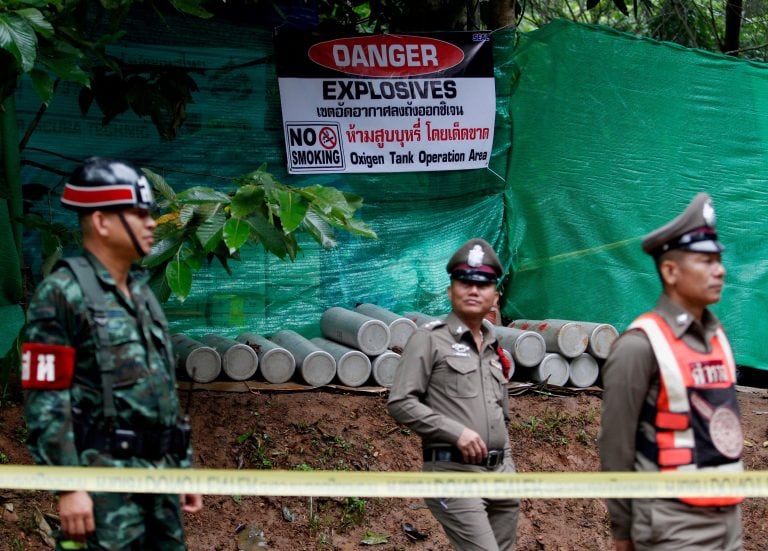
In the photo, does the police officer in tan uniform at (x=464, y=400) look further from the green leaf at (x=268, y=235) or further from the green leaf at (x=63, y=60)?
the green leaf at (x=63, y=60)

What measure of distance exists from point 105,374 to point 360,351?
4.11 metres

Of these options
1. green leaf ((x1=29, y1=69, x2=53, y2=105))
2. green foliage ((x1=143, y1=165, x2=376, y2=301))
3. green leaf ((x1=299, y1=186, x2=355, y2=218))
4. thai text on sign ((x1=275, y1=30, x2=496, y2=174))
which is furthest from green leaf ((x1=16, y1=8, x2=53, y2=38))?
thai text on sign ((x1=275, y1=30, x2=496, y2=174))

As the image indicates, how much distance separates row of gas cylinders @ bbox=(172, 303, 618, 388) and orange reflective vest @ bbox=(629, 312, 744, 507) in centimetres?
379

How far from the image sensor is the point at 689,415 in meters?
3.69

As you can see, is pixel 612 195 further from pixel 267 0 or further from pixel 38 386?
pixel 38 386

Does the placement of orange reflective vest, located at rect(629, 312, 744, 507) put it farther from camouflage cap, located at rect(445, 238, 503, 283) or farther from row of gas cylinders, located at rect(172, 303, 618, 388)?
row of gas cylinders, located at rect(172, 303, 618, 388)

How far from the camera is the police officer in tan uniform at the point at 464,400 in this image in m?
4.59

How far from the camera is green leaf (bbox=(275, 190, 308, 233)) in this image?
548cm

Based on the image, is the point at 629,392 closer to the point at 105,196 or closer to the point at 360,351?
the point at 105,196

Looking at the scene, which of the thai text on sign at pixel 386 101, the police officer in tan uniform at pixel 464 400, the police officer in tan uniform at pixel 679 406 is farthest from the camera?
the thai text on sign at pixel 386 101

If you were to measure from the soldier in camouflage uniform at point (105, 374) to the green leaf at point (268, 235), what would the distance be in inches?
65.7

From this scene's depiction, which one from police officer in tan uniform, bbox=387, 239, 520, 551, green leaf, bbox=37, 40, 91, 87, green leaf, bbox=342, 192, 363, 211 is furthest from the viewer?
green leaf, bbox=342, 192, 363, 211

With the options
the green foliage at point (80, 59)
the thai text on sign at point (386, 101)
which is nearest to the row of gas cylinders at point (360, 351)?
the thai text on sign at point (386, 101)

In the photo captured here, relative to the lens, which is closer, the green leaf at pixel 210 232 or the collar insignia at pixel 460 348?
the collar insignia at pixel 460 348
